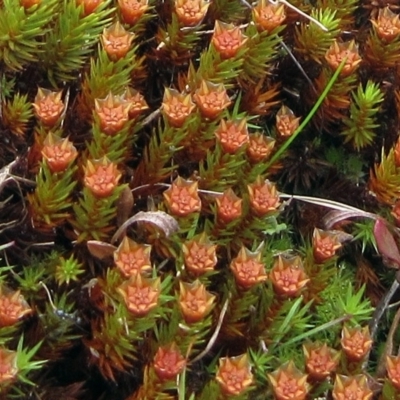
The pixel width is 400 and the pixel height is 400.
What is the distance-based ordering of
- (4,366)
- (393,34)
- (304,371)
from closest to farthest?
(4,366), (304,371), (393,34)

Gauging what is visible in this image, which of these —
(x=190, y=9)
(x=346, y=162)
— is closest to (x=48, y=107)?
(x=190, y=9)

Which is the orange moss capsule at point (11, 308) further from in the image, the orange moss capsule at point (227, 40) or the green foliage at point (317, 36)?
the green foliage at point (317, 36)

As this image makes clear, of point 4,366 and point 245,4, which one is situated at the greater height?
point 245,4

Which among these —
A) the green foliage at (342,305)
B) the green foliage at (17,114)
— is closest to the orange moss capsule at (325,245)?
the green foliage at (342,305)

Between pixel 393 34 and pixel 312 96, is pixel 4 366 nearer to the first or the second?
pixel 312 96

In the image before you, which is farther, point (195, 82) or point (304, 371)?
point (195, 82)

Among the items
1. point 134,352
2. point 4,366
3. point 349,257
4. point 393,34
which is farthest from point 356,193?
point 4,366

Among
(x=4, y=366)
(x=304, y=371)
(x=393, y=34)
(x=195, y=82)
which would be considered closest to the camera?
(x=4, y=366)

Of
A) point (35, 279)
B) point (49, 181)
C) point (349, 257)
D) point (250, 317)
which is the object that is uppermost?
point (49, 181)
